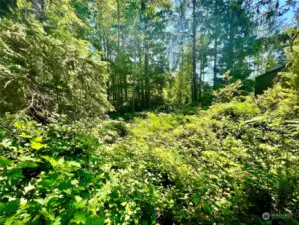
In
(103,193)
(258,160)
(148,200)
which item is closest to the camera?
(103,193)

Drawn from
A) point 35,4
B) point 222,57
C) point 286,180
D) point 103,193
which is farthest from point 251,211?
point 222,57

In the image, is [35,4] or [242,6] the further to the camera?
[35,4]

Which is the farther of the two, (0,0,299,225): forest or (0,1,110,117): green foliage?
(0,1,110,117): green foliage

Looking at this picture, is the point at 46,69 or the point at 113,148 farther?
the point at 46,69

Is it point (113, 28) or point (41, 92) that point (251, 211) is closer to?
point (41, 92)

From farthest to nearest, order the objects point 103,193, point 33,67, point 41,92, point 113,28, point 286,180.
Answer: point 113,28 → point 41,92 → point 33,67 → point 286,180 → point 103,193

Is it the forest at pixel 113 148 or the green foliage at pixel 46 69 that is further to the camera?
the green foliage at pixel 46 69

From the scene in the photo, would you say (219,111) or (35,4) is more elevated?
(35,4)

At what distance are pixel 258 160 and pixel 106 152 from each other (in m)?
1.98

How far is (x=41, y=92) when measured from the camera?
123 inches

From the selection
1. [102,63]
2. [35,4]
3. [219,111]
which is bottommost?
[219,111]

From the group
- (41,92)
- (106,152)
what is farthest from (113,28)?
(106,152)

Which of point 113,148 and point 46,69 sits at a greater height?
point 46,69

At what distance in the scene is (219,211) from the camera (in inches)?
63.6
